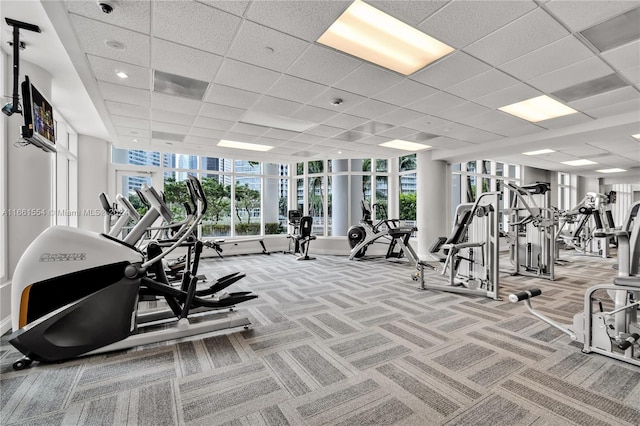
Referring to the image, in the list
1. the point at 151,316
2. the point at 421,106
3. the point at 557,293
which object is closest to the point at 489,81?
the point at 421,106

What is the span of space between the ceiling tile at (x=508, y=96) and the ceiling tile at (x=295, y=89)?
2.45m

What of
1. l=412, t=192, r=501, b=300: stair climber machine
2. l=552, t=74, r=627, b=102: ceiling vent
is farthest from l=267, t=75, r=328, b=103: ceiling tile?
l=552, t=74, r=627, b=102: ceiling vent

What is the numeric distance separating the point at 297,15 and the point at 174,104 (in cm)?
292

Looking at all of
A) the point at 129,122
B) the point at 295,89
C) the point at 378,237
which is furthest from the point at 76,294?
the point at 378,237

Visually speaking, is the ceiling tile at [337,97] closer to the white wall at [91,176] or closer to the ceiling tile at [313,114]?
the ceiling tile at [313,114]

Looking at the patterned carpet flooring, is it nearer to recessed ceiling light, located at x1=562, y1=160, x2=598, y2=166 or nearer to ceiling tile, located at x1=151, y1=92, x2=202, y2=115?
ceiling tile, located at x1=151, y1=92, x2=202, y2=115

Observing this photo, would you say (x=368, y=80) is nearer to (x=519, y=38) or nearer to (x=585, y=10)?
(x=519, y=38)

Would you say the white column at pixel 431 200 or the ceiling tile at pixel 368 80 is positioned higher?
the ceiling tile at pixel 368 80

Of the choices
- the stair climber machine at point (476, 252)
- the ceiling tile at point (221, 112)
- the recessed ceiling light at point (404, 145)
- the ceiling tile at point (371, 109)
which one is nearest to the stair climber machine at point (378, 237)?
the recessed ceiling light at point (404, 145)

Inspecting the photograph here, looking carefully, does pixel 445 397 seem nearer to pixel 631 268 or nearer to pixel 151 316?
pixel 631 268

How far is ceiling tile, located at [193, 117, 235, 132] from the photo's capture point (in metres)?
5.38

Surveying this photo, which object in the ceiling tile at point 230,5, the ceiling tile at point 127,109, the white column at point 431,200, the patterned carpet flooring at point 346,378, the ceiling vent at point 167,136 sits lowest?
the patterned carpet flooring at point 346,378

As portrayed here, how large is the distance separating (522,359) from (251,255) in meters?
7.43

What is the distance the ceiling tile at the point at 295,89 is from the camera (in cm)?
383
